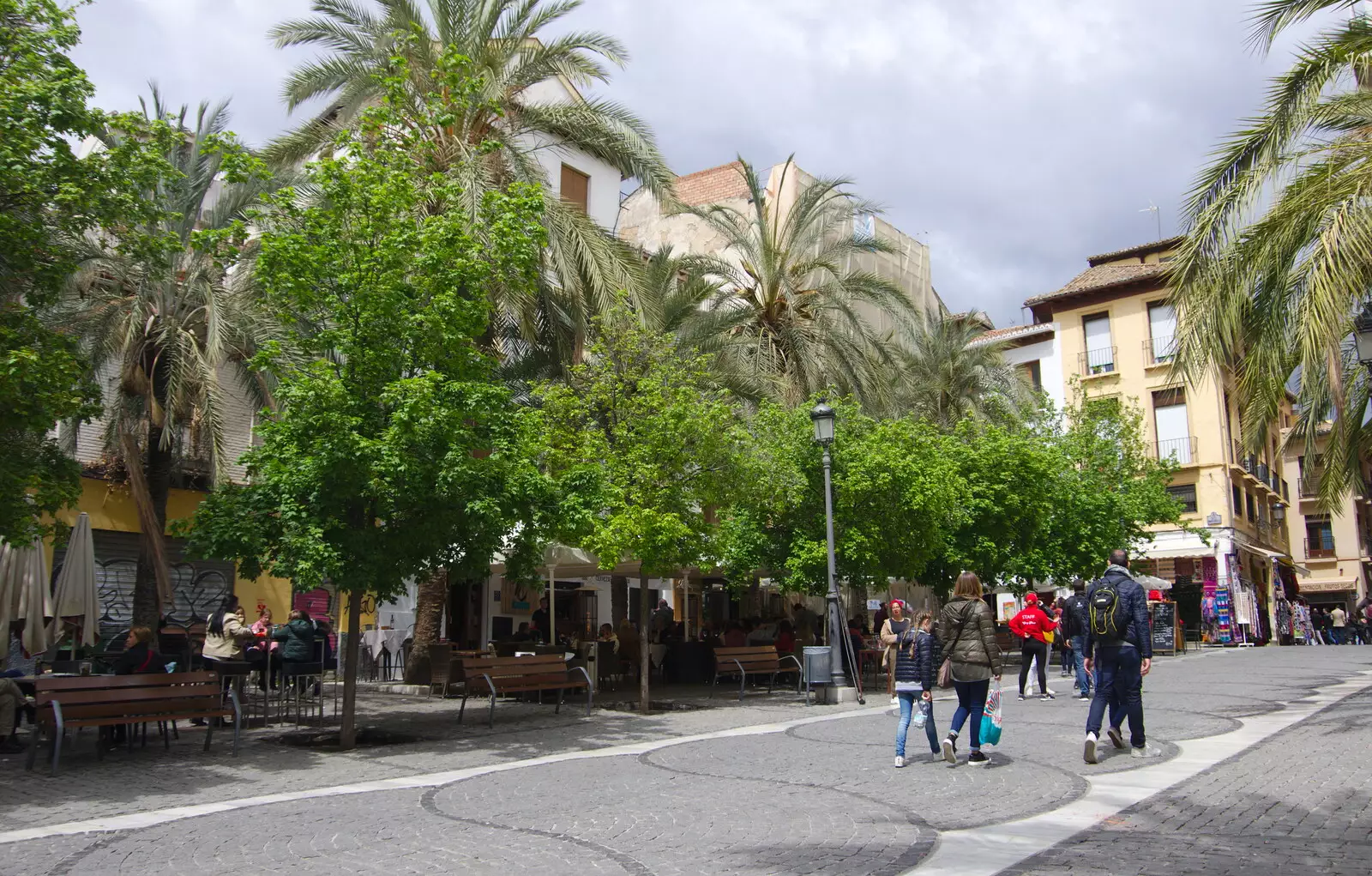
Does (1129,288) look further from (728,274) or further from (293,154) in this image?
(293,154)

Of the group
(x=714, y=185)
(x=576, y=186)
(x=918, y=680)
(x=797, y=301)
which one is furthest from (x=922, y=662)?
(x=714, y=185)

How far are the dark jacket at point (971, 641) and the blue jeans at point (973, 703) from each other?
0.41 feet

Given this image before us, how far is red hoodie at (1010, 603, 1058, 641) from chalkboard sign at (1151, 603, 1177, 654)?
19482 millimetres

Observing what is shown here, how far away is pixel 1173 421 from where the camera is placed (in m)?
42.6

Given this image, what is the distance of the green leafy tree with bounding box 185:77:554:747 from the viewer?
1095 centimetres

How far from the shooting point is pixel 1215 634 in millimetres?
39969

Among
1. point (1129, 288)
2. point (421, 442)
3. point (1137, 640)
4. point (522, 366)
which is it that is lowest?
point (1137, 640)

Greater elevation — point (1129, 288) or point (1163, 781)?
point (1129, 288)

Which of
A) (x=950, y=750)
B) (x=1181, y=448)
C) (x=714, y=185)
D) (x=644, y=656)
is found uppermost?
(x=714, y=185)

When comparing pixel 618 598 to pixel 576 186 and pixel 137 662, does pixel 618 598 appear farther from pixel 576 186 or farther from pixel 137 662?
pixel 576 186

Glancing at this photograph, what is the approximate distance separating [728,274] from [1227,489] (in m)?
26.2

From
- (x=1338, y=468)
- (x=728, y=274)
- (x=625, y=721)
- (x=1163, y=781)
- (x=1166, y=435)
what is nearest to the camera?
(x=1163, y=781)

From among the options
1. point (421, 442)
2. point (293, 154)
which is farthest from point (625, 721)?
point (293, 154)

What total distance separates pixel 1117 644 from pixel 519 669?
24.8ft
